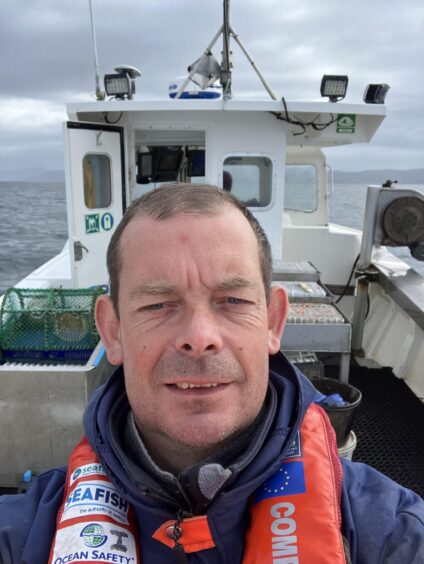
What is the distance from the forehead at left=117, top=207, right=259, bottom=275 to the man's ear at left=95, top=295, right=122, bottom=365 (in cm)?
18

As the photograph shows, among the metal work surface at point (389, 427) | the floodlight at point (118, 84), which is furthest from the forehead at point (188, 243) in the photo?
the floodlight at point (118, 84)

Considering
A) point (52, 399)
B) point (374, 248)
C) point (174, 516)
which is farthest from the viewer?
point (374, 248)

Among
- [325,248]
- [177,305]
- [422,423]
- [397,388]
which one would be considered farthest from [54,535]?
[325,248]

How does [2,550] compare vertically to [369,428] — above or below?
above

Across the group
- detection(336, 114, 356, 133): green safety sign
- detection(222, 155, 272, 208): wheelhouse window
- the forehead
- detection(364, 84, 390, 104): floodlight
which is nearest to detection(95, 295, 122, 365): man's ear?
the forehead

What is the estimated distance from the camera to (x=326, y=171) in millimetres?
8094

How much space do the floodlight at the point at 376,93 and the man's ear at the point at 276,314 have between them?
4816mm

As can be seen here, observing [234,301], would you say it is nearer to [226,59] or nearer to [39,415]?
[39,415]

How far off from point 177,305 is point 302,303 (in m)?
3.01

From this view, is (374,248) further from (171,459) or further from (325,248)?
(171,459)

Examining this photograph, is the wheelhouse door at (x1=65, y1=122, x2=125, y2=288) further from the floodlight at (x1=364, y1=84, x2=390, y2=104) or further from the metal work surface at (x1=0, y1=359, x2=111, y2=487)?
the floodlight at (x1=364, y1=84, x2=390, y2=104)

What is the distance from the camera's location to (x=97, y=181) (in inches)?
218

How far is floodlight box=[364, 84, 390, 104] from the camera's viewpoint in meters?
5.44

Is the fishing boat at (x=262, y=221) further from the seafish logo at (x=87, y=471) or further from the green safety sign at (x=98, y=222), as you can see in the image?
the seafish logo at (x=87, y=471)
